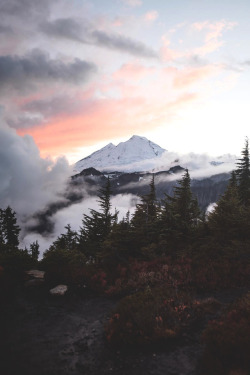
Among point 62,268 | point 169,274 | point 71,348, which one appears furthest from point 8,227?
point 71,348

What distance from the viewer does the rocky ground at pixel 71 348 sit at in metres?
6.47

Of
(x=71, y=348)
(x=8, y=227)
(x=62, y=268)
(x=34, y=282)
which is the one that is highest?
(x=8, y=227)

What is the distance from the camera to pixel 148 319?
822 cm

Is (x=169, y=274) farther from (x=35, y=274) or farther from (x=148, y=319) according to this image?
(x=35, y=274)

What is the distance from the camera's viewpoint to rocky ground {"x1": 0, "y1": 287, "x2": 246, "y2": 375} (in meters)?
6.47

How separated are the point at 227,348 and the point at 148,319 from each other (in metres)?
2.78

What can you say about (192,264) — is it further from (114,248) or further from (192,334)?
(192,334)

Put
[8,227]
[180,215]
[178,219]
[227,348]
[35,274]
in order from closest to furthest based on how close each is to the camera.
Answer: [227,348]
[35,274]
[178,219]
[180,215]
[8,227]

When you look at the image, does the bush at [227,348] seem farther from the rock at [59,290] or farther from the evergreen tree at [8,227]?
the evergreen tree at [8,227]

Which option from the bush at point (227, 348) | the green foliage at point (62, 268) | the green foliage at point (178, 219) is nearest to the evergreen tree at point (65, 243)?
the green foliage at point (62, 268)

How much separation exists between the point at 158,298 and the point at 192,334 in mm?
2188

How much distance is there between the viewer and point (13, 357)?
691 centimetres

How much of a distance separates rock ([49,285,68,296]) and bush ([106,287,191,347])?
3978 mm

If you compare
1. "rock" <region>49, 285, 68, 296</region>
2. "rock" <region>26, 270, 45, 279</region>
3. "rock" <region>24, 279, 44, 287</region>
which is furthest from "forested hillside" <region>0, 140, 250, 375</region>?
"rock" <region>49, 285, 68, 296</region>
